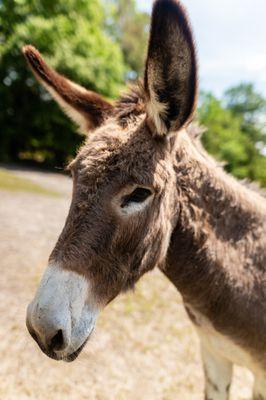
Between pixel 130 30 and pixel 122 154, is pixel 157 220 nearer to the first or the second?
pixel 122 154

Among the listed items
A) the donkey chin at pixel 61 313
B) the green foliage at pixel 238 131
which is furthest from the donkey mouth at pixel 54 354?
the green foliage at pixel 238 131

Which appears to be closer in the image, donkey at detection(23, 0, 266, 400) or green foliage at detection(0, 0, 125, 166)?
donkey at detection(23, 0, 266, 400)

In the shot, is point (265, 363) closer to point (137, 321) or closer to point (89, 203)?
point (89, 203)

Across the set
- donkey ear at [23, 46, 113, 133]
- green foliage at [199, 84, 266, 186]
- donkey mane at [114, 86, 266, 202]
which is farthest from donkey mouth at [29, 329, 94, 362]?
green foliage at [199, 84, 266, 186]

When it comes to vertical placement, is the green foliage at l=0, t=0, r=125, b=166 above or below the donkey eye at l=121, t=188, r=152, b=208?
above

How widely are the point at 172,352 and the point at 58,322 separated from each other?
336 cm

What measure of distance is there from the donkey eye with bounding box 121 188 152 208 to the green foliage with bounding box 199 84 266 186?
26.3m

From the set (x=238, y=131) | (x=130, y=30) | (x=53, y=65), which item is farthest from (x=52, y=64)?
(x=238, y=131)

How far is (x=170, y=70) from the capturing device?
1773mm

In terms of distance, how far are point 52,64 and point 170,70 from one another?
64.2 ft

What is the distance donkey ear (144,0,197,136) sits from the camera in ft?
5.23

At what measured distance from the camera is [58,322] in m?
1.47

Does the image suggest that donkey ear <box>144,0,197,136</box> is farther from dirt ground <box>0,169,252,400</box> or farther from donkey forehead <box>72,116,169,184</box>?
dirt ground <box>0,169,252,400</box>

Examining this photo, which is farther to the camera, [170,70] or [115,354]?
[115,354]
